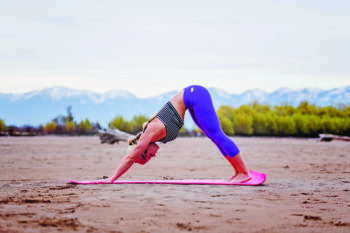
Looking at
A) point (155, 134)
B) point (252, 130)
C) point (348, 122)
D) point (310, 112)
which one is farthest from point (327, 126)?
point (155, 134)

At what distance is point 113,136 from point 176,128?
62.6 ft

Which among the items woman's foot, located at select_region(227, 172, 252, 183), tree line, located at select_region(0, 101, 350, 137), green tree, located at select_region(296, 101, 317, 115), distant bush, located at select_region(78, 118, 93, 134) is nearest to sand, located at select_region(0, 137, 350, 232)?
woman's foot, located at select_region(227, 172, 252, 183)

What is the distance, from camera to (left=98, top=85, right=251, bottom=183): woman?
7453 millimetres

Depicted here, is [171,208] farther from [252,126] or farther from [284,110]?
[284,110]

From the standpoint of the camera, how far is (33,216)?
4.82m

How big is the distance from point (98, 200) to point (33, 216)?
3.36 ft

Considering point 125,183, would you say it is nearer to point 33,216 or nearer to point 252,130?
point 33,216

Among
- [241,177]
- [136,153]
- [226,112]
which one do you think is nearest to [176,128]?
[136,153]

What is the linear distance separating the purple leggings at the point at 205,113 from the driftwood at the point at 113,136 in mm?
17802

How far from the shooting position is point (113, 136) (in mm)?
26266

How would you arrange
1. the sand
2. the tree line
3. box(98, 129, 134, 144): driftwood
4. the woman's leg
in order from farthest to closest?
the tree line
box(98, 129, 134, 144): driftwood
the woman's leg
the sand

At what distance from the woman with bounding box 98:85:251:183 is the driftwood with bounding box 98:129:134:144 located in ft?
58.2

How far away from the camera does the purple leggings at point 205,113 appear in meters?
7.54

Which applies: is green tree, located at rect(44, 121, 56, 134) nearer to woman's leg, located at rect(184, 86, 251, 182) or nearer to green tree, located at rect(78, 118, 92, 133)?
green tree, located at rect(78, 118, 92, 133)
